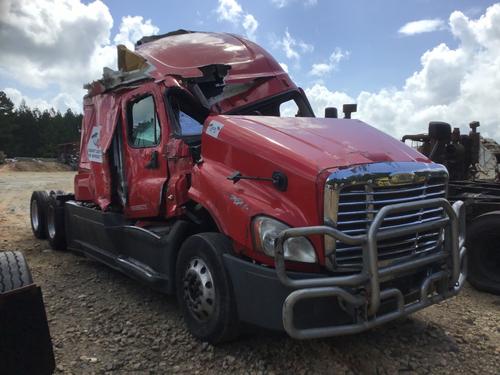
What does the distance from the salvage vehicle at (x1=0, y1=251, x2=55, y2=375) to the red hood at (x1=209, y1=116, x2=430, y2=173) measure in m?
1.92

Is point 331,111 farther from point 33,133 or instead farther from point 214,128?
point 33,133

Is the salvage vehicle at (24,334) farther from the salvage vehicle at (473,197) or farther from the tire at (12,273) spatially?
the salvage vehicle at (473,197)

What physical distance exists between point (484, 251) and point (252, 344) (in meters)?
3.31

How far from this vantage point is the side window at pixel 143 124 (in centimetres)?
504

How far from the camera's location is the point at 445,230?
367 centimetres

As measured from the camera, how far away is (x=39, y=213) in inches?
335

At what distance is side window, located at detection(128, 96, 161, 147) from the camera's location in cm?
504

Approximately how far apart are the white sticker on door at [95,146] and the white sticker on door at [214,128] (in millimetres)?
2501

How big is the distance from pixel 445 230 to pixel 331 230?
1194 millimetres

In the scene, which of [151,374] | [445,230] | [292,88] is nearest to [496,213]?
[445,230]

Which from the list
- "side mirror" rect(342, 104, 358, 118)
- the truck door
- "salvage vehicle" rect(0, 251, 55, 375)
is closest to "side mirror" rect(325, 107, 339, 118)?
"side mirror" rect(342, 104, 358, 118)

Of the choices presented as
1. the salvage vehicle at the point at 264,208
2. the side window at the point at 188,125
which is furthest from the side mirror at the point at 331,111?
the side window at the point at 188,125

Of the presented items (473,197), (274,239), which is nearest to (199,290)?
(274,239)

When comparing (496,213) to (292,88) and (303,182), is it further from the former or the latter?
(303,182)
